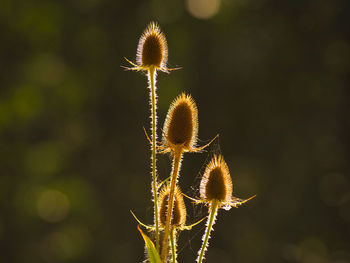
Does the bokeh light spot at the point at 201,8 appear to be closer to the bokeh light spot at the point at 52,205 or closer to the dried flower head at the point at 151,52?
the bokeh light spot at the point at 52,205

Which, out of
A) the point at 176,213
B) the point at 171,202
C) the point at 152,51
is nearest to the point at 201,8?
the point at 152,51

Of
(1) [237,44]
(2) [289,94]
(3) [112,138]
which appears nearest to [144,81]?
(3) [112,138]

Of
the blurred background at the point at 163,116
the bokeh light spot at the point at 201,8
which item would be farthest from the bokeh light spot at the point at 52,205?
the bokeh light spot at the point at 201,8

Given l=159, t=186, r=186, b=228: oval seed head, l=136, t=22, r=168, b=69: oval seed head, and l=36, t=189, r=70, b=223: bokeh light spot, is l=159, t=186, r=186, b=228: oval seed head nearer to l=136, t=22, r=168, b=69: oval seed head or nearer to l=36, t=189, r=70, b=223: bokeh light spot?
l=136, t=22, r=168, b=69: oval seed head

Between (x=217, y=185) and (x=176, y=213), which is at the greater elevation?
(x=217, y=185)

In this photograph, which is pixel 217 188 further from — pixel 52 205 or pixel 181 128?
pixel 52 205
